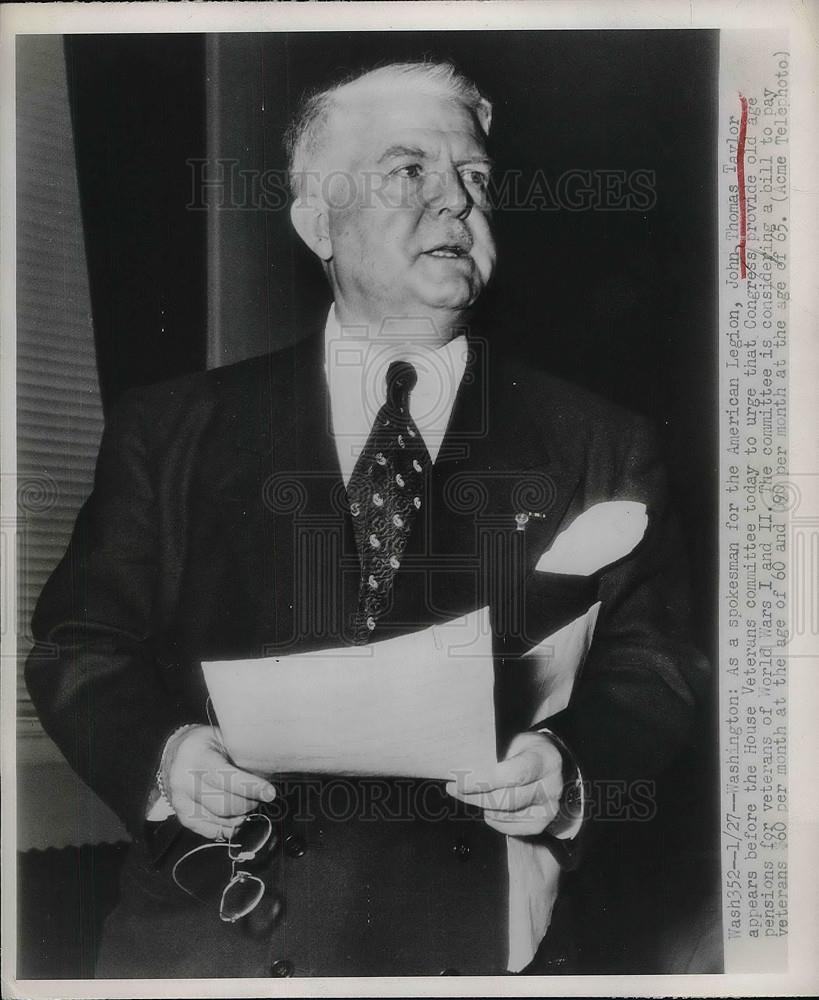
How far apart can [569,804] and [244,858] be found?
0.43m

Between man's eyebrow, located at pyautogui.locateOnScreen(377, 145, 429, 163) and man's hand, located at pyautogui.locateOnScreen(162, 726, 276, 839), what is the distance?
0.77 meters

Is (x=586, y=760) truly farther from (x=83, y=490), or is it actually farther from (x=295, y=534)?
(x=83, y=490)

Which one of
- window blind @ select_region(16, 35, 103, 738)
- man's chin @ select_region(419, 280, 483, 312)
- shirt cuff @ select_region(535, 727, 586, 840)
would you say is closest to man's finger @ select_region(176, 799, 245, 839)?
window blind @ select_region(16, 35, 103, 738)

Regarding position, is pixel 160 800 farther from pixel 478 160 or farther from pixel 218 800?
pixel 478 160

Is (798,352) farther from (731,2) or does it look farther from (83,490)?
(83,490)

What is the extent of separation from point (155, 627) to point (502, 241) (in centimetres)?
68

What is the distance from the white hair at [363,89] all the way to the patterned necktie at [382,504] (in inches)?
14.1

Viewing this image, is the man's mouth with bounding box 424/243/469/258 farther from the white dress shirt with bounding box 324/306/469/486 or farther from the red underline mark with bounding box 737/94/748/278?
the red underline mark with bounding box 737/94/748/278

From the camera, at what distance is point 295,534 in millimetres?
1304

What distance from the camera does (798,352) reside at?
137 cm

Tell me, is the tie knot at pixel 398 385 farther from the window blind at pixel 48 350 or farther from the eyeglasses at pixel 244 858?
the eyeglasses at pixel 244 858

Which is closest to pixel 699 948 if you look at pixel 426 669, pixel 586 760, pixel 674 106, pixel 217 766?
pixel 586 760

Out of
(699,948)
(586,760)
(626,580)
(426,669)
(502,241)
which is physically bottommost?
(699,948)

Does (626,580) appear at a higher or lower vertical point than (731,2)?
lower
